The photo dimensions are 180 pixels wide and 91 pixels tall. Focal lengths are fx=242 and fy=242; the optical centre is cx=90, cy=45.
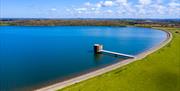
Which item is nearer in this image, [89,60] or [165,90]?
[165,90]

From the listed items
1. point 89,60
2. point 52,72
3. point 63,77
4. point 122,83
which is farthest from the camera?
point 89,60

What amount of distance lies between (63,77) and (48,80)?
171cm

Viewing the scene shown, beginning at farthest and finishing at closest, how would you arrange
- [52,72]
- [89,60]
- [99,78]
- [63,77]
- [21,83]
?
[89,60] < [52,72] < [63,77] < [21,83] < [99,78]

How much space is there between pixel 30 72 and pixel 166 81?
14.7m

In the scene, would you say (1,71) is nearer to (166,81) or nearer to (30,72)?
(30,72)

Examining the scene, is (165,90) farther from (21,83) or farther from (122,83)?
(21,83)

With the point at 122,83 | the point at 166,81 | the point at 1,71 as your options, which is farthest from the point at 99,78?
the point at 1,71

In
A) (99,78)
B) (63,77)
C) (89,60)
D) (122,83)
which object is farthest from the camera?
(89,60)

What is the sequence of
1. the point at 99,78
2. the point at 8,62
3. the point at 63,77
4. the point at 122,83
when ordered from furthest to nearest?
the point at 8,62
the point at 63,77
the point at 99,78
the point at 122,83

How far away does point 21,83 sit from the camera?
2239 cm

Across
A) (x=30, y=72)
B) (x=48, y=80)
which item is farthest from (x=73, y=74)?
(x=30, y=72)

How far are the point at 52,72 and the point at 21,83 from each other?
15.9ft

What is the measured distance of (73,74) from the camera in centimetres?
2595

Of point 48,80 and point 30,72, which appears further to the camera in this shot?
→ point 30,72
